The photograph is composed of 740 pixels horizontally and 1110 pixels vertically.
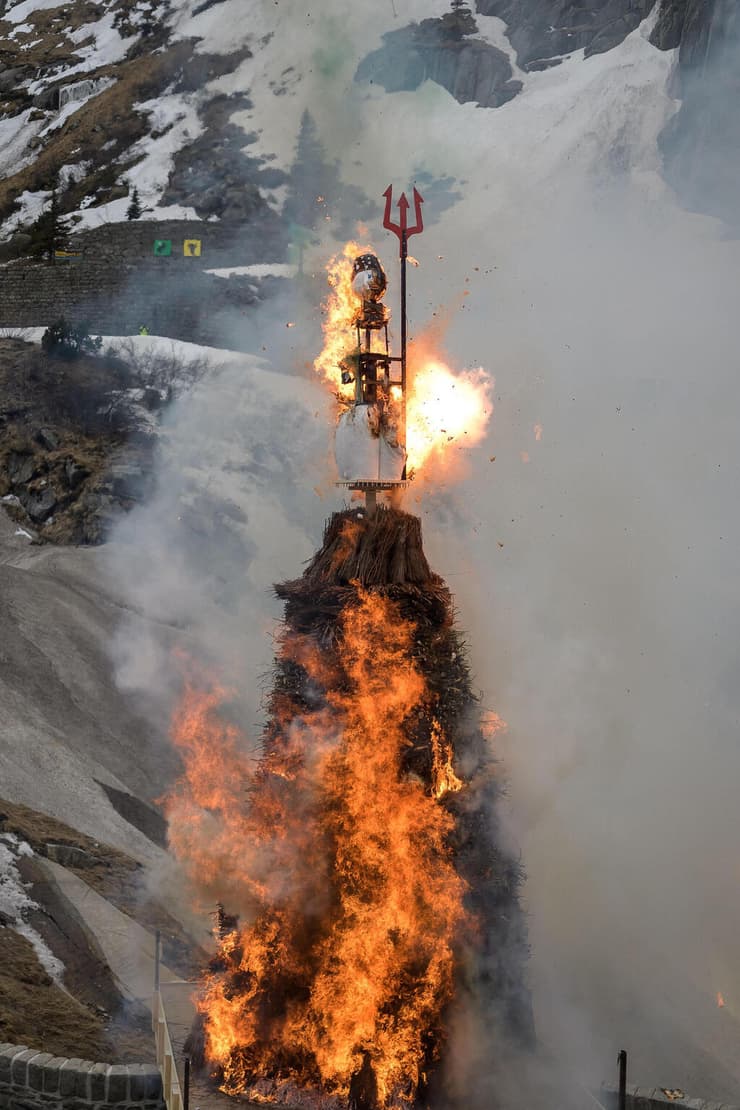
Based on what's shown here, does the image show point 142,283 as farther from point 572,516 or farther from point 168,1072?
point 168,1072

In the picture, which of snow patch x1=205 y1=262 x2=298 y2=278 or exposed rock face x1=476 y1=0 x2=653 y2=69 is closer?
snow patch x1=205 y1=262 x2=298 y2=278

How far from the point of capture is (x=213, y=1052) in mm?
15359

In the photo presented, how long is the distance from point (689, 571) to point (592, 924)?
12024 mm

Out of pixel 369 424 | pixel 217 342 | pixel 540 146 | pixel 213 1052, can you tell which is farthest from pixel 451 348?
pixel 213 1052

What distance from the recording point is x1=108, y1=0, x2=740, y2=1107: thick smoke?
22109mm

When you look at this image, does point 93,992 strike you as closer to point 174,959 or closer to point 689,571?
point 174,959

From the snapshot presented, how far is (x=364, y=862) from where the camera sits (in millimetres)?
14539

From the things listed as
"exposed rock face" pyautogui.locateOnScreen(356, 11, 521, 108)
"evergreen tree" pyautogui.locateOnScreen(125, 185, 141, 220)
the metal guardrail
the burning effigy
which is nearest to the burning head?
the burning effigy

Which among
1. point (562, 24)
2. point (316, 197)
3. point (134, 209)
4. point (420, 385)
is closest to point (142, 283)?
point (134, 209)

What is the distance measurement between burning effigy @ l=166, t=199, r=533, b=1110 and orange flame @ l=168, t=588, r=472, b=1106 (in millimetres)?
18

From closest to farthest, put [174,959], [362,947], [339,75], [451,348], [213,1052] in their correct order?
[362,947], [213,1052], [174,959], [451,348], [339,75]

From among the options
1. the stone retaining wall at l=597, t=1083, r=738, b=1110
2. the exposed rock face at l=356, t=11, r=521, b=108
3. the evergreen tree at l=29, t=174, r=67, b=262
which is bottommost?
the stone retaining wall at l=597, t=1083, r=738, b=1110

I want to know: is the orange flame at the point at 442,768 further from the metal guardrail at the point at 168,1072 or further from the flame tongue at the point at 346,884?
the metal guardrail at the point at 168,1072

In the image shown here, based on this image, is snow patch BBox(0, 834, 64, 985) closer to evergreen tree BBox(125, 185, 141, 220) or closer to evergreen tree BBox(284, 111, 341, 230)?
evergreen tree BBox(284, 111, 341, 230)
